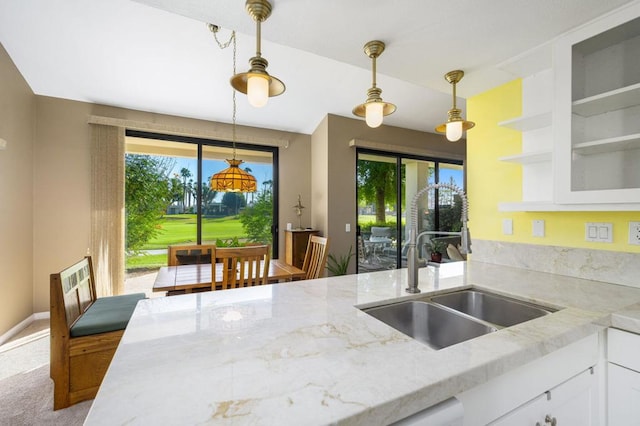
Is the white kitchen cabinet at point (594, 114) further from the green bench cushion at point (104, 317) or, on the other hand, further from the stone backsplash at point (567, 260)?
the green bench cushion at point (104, 317)

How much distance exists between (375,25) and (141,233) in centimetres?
356

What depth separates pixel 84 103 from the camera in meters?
3.15

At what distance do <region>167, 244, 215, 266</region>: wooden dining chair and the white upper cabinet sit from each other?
2964mm

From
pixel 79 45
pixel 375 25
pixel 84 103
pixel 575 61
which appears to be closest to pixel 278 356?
pixel 375 25

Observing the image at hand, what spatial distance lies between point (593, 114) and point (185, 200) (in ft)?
12.9

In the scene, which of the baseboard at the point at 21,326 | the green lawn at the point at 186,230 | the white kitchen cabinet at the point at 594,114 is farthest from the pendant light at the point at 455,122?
the baseboard at the point at 21,326

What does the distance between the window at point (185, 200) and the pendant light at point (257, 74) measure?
2.75 meters

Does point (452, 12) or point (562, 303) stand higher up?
point (452, 12)

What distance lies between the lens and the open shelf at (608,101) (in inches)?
47.0

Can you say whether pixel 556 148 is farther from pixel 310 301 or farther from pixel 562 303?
pixel 310 301

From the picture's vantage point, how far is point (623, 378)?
981 mm

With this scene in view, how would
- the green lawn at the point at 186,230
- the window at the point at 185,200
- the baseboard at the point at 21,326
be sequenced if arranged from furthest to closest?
the green lawn at the point at 186,230 → the window at the point at 185,200 → the baseboard at the point at 21,326

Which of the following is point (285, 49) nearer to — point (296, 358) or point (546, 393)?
point (296, 358)

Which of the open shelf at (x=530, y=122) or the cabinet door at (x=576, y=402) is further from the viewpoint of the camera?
the open shelf at (x=530, y=122)
